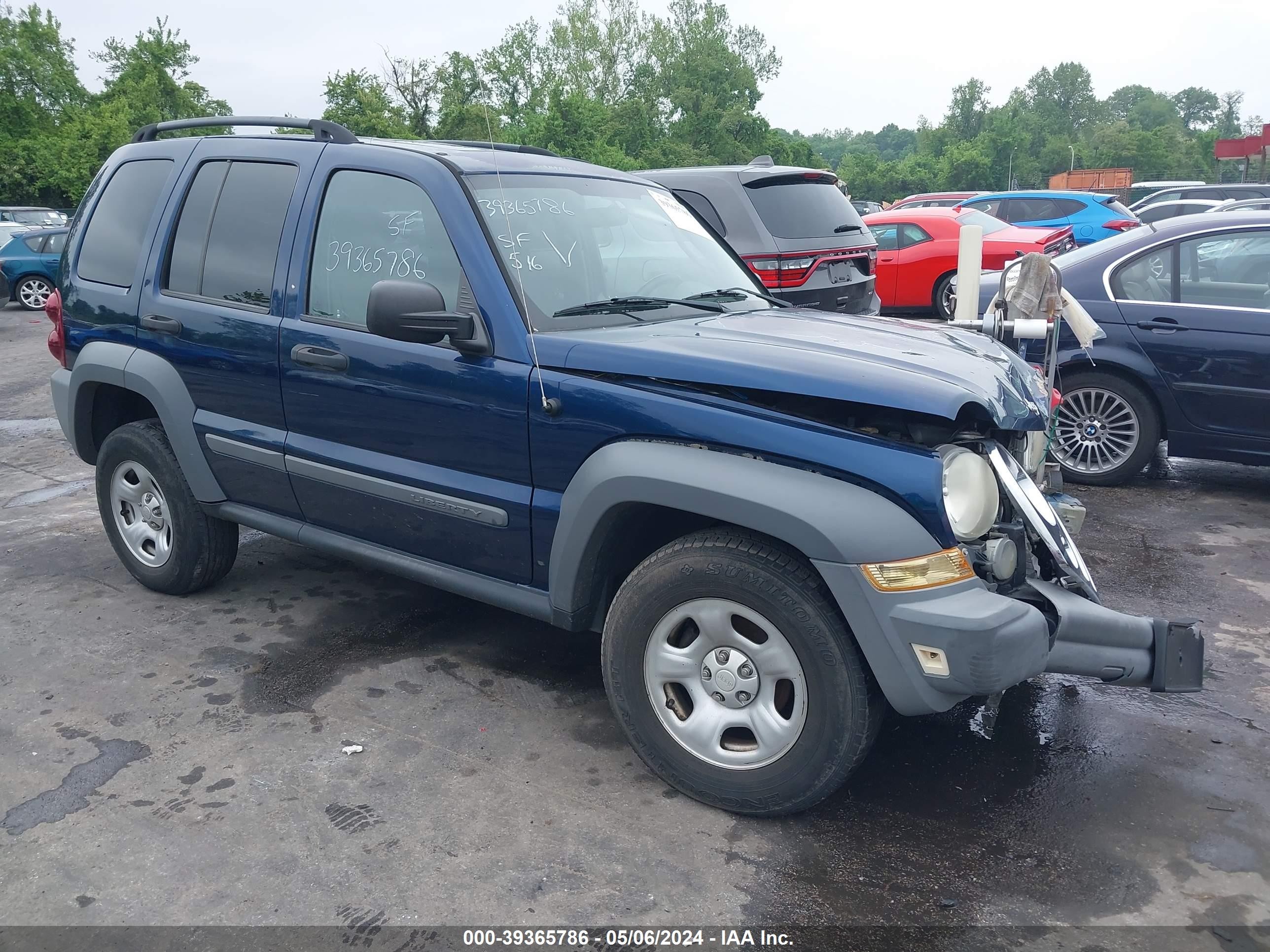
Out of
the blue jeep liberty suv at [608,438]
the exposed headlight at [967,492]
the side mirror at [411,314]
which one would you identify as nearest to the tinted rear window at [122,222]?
the blue jeep liberty suv at [608,438]

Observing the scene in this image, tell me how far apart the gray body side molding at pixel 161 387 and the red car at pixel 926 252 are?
10.6m

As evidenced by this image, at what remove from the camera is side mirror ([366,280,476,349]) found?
3205 millimetres

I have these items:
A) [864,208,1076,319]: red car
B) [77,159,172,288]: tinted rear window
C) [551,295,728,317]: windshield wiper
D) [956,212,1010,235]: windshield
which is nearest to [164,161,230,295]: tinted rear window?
[77,159,172,288]: tinted rear window

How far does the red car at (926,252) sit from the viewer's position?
1335 cm

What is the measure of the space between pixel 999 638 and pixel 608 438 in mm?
1269

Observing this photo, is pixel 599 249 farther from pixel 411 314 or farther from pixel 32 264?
pixel 32 264

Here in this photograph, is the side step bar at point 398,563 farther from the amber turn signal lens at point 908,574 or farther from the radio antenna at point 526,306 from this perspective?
the amber turn signal lens at point 908,574

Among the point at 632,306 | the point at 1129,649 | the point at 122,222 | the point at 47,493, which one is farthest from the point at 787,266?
the point at 47,493

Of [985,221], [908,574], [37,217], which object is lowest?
[908,574]

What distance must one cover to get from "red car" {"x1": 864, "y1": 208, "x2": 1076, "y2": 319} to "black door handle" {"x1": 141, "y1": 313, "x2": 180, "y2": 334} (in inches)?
416

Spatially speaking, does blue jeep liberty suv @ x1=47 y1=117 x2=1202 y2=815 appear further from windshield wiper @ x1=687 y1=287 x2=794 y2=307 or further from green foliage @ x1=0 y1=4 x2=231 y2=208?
green foliage @ x1=0 y1=4 x2=231 y2=208

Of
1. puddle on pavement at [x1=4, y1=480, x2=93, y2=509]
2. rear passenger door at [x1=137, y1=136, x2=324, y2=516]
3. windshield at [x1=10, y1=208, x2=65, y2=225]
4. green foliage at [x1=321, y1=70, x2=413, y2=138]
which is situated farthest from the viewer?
green foliage at [x1=321, y1=70, x2=413, y2=138]

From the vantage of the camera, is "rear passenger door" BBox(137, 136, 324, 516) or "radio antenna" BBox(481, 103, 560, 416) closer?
"radio antenna" BBox(481, 103, 560, 416)

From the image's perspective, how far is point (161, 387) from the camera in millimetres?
4391
